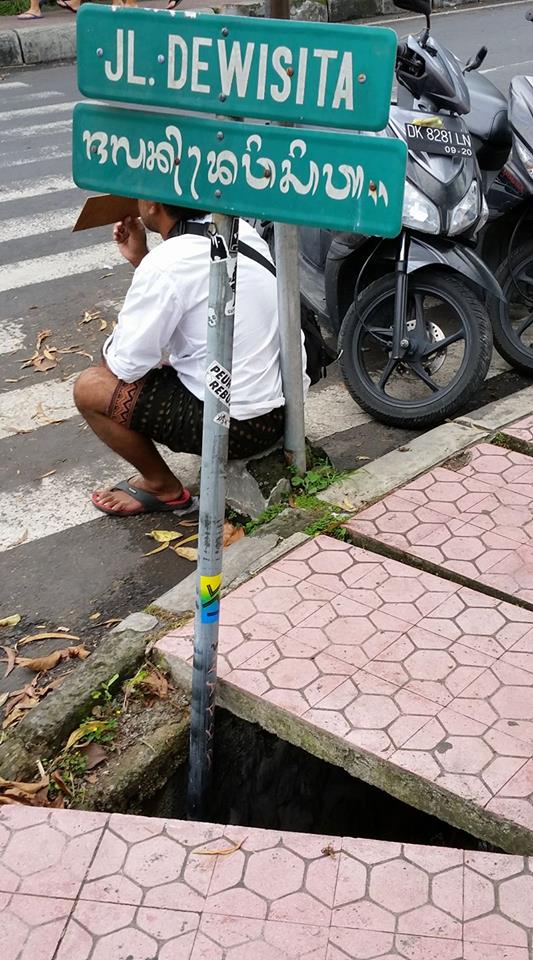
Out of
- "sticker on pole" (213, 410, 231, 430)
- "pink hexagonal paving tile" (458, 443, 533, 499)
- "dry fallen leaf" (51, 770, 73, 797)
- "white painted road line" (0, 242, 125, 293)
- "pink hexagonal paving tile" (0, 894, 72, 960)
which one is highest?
"sticker on pole" (213, 410, 231, 430)

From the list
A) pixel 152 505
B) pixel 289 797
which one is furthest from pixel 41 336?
pixel 289 797

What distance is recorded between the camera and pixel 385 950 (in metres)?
2.16

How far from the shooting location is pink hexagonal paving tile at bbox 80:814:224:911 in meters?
2.31

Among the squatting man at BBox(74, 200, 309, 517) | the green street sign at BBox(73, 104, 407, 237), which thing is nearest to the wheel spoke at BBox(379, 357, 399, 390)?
the squatting man at BBox(74, 200, 309, 517)

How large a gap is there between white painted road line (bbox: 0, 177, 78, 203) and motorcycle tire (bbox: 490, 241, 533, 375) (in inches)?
165

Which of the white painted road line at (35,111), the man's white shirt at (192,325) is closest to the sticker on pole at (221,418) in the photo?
the man's white shirt at (192,325)

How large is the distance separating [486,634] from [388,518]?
72cm

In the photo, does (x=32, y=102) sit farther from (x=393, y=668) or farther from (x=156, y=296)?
(x=393, y=668)

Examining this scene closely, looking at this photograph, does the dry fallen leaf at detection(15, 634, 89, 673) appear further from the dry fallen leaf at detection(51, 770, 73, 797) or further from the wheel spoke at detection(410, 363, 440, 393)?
the wheel spoke at detection(410, 363, 440, 393)

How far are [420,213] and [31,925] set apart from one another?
3045mm

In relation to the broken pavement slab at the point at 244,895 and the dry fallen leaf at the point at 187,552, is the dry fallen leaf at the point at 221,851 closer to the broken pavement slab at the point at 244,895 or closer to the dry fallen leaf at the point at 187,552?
the broken pavement slab at the point at 244,895

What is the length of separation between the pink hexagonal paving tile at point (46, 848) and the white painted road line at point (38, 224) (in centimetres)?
521

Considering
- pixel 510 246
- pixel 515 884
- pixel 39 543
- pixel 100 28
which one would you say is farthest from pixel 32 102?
pixel 515 884

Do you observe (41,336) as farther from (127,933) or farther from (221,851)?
(127,933)
